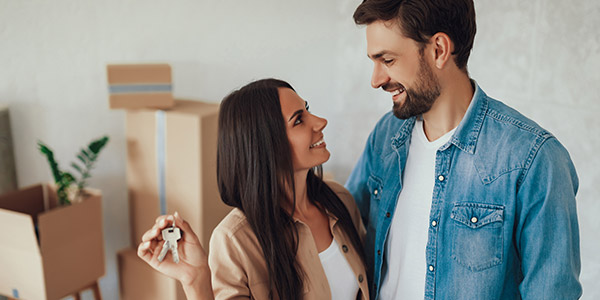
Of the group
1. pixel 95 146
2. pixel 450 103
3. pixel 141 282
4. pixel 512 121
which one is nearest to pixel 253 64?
pixel 95 146

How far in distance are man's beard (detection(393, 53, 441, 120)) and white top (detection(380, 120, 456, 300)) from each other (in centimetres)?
10

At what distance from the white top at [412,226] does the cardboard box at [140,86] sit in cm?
116

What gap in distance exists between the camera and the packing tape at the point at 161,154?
2.04 metres

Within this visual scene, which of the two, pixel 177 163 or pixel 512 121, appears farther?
pixel 177 163

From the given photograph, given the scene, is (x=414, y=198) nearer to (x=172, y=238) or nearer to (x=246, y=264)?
(x=246, y=264)

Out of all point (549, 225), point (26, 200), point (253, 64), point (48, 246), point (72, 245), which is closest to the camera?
point (549, 225)

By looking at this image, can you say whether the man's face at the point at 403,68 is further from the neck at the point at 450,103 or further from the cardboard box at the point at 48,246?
the cardboard box at the point at 48,246

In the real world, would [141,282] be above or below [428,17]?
below

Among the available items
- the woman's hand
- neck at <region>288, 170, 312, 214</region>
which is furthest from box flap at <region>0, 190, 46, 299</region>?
neck at <region>288, 170, 312, 214</region>

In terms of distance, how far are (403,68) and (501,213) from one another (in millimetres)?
400

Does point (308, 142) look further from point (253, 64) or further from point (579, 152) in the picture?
point (253, 64)

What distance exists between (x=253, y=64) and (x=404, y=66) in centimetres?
150

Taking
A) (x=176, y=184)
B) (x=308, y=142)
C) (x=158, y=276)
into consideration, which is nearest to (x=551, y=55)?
(x=308, y=142)

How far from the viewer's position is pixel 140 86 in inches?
80.6
